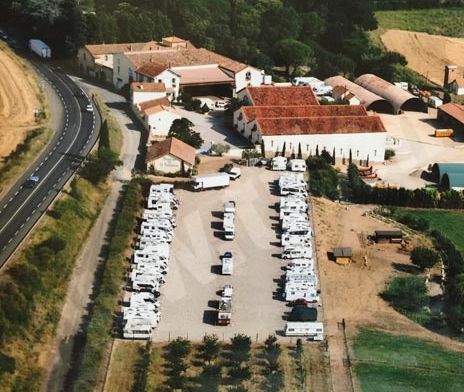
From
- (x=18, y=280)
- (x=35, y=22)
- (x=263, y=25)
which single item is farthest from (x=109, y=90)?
(x=18, y=280)

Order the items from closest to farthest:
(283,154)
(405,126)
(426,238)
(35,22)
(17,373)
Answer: (17,373) < (426,238) < (283,154) < (405,126) < (35,22)

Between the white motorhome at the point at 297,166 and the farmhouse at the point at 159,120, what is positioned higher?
the farmhouse at the point at 159,120

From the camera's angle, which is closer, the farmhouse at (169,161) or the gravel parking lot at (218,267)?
the gravel parking lot at (218,267)

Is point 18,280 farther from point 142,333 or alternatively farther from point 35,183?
point 35,183

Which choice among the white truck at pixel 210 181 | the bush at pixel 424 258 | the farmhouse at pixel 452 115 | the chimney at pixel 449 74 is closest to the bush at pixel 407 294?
the bush at pixel 424 258

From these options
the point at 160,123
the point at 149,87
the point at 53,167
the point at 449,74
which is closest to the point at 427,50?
the point at 449,74

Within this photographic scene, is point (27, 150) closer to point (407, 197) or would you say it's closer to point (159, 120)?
point (159, 120)

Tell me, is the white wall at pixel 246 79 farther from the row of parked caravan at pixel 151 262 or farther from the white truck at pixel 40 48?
the row of parked caravan at pixel 151 262
